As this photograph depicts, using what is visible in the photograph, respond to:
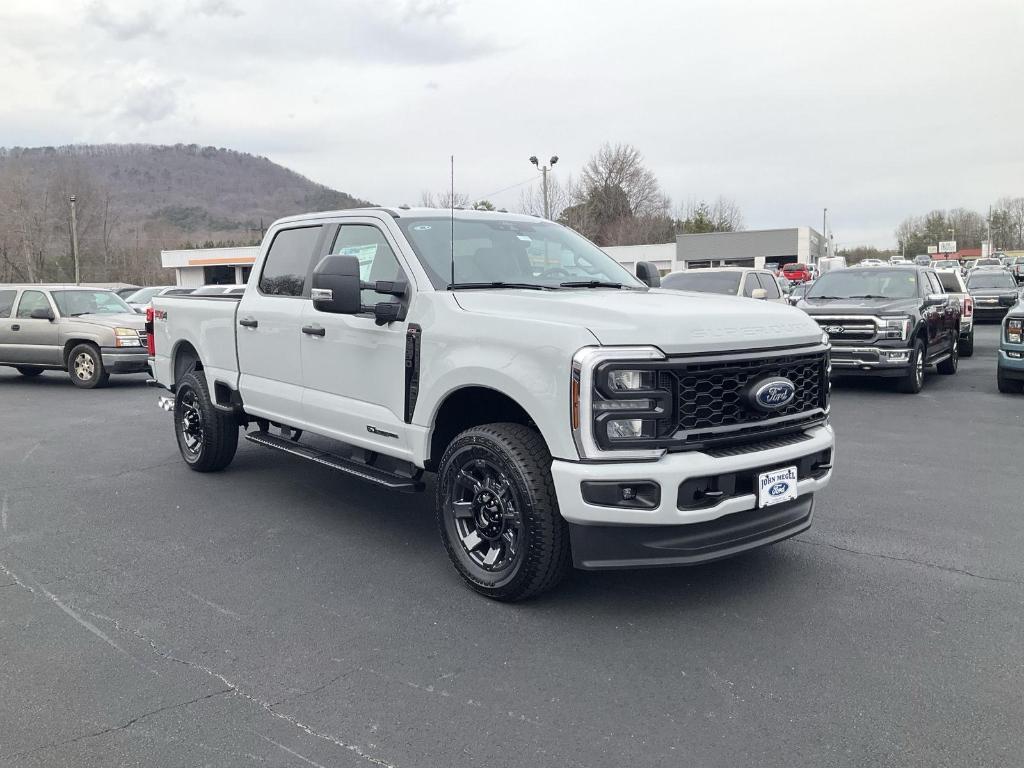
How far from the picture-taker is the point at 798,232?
7781cm

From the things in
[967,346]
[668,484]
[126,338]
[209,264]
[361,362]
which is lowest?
[967,346]

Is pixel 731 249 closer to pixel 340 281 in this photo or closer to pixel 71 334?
pixel 71 334

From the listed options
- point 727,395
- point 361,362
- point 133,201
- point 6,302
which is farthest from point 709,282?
point 133,201

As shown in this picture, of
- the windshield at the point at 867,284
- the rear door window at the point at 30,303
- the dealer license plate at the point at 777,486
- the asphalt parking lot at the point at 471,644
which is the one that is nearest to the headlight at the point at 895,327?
the windshield at the point at 867,284

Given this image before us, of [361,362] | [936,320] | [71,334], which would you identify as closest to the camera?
[361,362]

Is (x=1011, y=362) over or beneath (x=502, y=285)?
beneath

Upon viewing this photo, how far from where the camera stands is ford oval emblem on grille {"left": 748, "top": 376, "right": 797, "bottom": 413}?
162 inches

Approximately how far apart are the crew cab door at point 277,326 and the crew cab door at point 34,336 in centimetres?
957

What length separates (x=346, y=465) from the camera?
5410 mm

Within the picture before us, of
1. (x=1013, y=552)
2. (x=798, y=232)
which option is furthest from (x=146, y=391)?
(x=798, y=232)

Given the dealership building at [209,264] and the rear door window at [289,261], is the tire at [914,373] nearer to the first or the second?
the rear door window at [289,261]

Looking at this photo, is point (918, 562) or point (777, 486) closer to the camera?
point (777, 486)

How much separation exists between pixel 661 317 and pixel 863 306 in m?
9.15

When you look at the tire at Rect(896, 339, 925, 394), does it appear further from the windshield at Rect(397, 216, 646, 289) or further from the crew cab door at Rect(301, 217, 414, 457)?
the crew cab door at Rect(301, 217, 414, 457)
